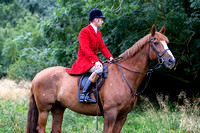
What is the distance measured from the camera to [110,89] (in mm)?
3865

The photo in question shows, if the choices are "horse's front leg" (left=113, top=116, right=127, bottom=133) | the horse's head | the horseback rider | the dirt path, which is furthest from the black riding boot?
the dirt path

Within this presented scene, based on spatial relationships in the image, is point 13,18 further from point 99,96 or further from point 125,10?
point 99,96

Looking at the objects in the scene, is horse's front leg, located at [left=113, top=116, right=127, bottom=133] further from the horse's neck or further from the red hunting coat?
the red hunting coat

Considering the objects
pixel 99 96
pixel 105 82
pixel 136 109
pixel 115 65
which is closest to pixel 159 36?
pixel 115 65

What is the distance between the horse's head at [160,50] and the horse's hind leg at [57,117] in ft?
7.21

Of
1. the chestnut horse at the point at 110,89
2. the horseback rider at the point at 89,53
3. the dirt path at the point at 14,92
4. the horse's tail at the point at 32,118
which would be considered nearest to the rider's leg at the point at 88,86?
the horseback rider at the point at 89,53

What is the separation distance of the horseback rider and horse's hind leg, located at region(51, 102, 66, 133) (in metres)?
0.87

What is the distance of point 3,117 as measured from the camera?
6.11 meters

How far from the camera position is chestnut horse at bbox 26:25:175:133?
377 centimetres

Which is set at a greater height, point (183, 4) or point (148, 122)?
point (183, 4)

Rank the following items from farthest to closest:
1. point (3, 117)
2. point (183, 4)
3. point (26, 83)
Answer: point (26, 83), point (183, 4), point (3, 117)

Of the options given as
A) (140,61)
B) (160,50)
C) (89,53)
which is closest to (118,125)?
(140,61)

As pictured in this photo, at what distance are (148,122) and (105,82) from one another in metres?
3.31

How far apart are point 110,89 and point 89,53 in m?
0.75
